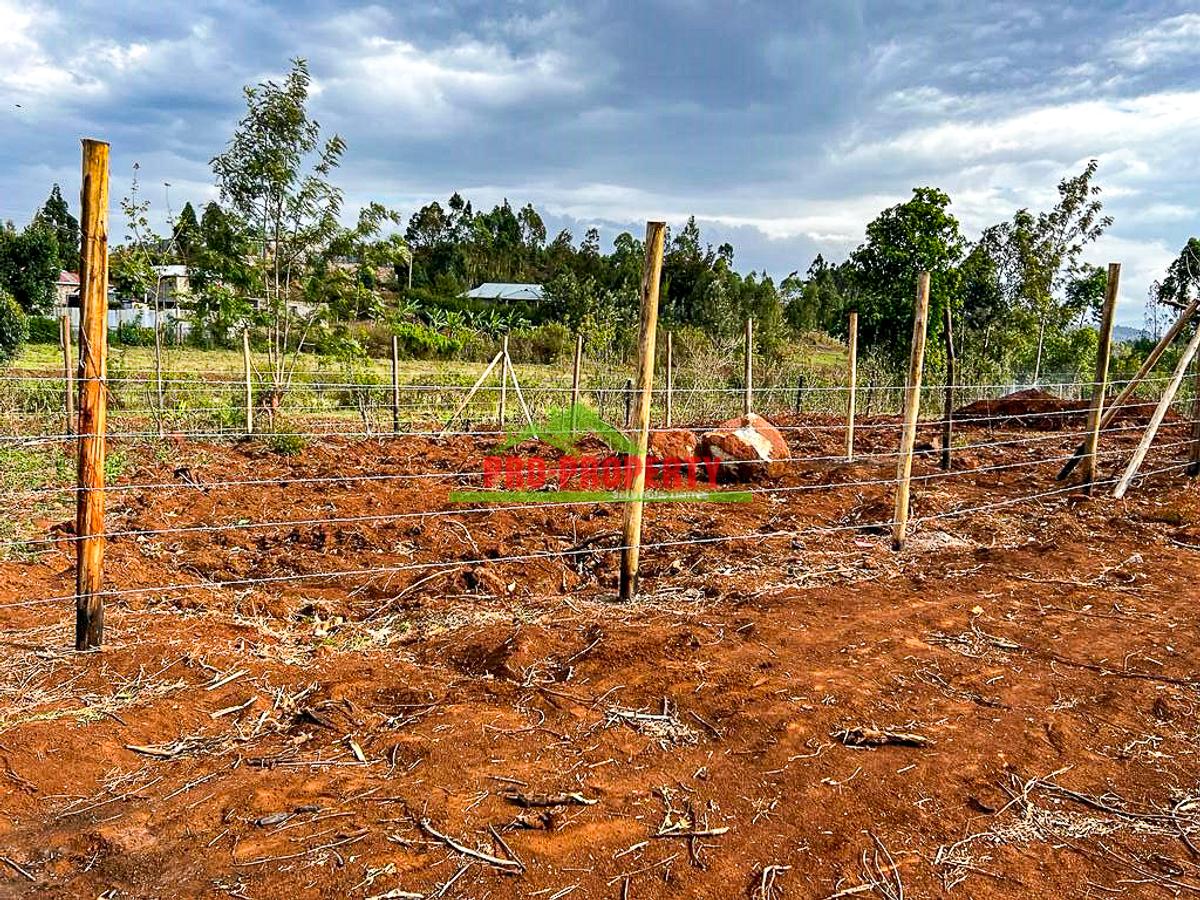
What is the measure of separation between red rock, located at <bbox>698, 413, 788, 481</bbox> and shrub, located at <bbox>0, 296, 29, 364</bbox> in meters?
12.9

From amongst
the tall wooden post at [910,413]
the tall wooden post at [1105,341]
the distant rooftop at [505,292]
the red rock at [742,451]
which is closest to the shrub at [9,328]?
the red rock at [742,451]

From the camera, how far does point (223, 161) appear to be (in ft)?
31.4

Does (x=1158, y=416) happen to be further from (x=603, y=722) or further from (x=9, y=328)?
(x=9, y=328)

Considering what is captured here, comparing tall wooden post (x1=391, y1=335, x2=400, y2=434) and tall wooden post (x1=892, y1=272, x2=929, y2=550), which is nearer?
tall wooden post (x1=892, y1=272, x2=929, y2=550)

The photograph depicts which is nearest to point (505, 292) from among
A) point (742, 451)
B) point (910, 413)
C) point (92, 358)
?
point (742, 451)

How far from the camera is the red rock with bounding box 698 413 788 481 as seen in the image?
8.02 metres

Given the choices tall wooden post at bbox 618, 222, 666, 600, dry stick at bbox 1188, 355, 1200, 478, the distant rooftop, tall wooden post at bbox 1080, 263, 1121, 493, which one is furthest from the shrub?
the distant rooftop

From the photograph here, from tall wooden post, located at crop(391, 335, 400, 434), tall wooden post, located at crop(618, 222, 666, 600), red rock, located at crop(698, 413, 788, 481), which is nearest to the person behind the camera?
tall wooden post, located at crop(618, 222, 666, 600)

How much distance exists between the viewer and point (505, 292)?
4500 cm

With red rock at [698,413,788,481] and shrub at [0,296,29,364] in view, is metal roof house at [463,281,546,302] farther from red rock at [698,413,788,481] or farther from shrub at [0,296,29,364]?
red rock at [698,413,788,481]

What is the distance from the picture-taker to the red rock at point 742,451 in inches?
316

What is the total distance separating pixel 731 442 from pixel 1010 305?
12.6 m

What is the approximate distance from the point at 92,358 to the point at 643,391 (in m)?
2.58

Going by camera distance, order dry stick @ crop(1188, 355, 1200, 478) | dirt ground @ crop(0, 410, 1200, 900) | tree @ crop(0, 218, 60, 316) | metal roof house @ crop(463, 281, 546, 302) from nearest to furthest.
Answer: dirt ground @ crop(0, 410, 1200, 900) < dry stick @ crop(1188, 355, 1200, 478) < tree @ crop(0, 218, 60, 316) < metal roof house @ crop(463, 281, 546, 302)
